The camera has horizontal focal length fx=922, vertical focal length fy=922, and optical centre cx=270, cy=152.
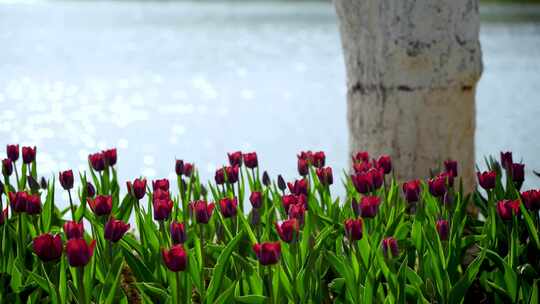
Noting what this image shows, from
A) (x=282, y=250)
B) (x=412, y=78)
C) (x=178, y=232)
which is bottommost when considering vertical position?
(x=282, y=250)

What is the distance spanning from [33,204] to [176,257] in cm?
77

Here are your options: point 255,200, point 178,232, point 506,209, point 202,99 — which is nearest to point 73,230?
point 178,232

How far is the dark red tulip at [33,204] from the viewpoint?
2.93 meters

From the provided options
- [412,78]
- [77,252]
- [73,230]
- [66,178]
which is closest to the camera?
[77,252]

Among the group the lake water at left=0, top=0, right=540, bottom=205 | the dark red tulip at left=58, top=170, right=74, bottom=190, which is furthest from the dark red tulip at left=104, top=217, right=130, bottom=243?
the lake water at left=0, top=0, right=540, bottom=205

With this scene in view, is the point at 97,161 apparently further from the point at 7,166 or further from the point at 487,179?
the point at 487,179

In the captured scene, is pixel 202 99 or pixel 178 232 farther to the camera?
pixel 202 99

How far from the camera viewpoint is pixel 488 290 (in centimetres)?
297

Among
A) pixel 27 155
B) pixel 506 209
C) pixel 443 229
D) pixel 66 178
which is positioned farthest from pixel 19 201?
pixel 506 209

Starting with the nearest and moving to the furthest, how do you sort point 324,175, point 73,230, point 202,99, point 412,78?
1. point 73,230
2. point 324,175
3. point 412,78
4. point 202,99

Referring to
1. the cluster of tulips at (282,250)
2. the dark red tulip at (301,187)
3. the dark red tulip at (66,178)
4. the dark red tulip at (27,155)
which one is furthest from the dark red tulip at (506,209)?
the dark red tulip at (27,155)

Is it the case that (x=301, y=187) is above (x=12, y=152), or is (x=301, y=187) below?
below

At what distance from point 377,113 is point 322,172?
48.0 inches

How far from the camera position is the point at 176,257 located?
2.38 meters
